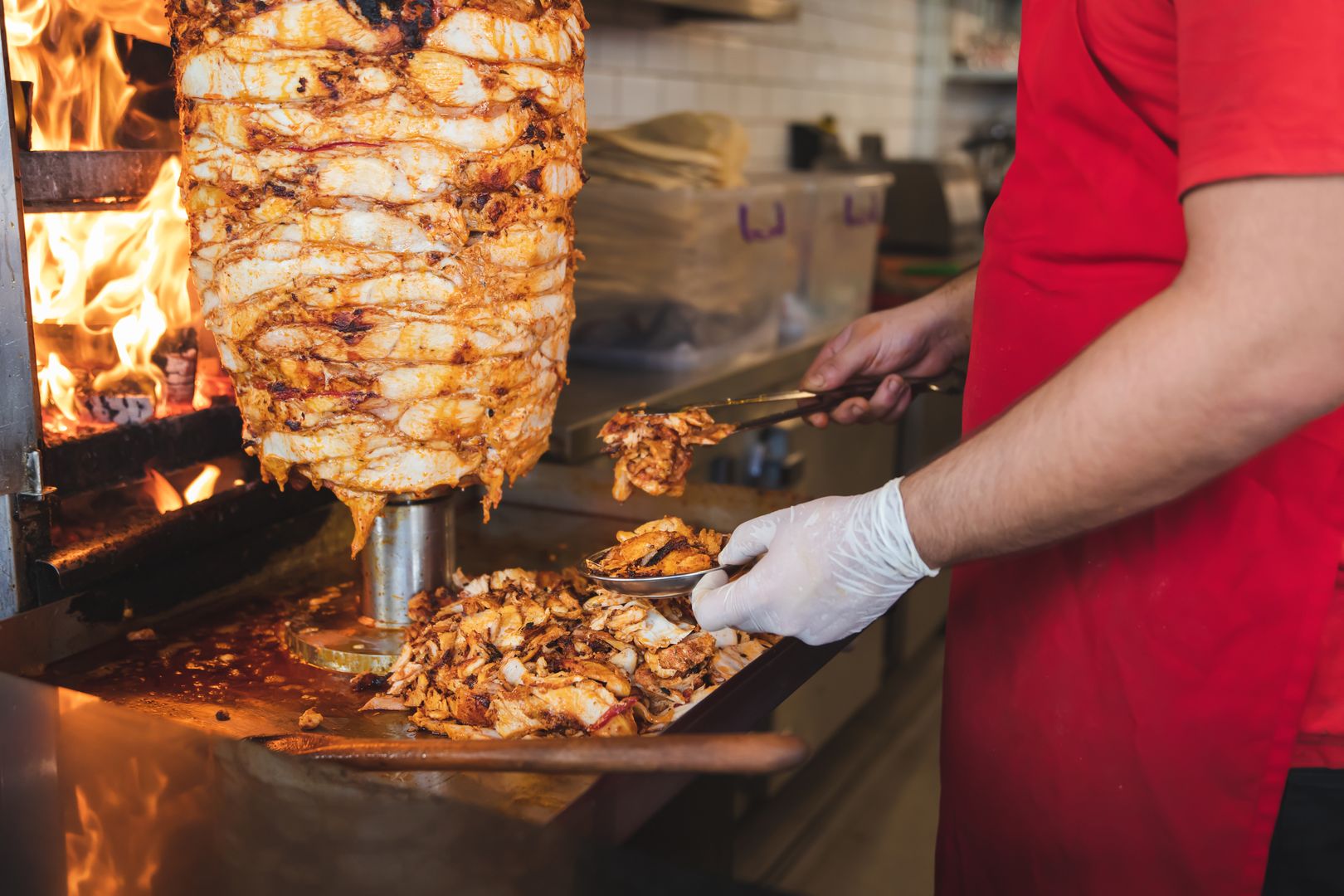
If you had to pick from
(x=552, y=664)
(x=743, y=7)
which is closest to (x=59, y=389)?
(x=552, y=664)

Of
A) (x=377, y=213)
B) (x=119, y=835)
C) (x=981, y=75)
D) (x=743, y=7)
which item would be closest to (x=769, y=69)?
(x=743, y=7)

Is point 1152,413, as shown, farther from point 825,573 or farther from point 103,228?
point 103,228

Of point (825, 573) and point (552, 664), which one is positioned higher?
point (825, 573)

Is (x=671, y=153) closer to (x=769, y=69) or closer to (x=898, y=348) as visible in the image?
(x=898, y=348)

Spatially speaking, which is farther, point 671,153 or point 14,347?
point 671,153

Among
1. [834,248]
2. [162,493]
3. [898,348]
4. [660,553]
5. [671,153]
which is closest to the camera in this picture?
[660,553]

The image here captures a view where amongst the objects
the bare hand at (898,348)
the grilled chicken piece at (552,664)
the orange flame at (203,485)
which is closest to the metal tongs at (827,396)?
the bare hand at (898,348)

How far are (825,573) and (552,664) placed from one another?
289 mm

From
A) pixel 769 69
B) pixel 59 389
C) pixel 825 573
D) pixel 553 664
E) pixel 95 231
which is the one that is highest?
pixel 769 69

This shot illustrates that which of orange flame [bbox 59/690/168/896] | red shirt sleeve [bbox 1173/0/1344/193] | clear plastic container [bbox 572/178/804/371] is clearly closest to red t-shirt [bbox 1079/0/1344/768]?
red shirt sleeve [bbox 1173/0/1344/193]

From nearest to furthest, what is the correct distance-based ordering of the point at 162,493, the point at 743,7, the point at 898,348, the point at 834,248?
the point at 162,493, the point at 898,348, the point at 743,7, the point at 834,248

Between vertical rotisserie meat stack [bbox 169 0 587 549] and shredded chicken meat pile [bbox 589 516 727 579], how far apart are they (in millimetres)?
207

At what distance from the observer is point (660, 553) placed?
51.7 inches

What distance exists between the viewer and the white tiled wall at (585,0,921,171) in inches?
124
